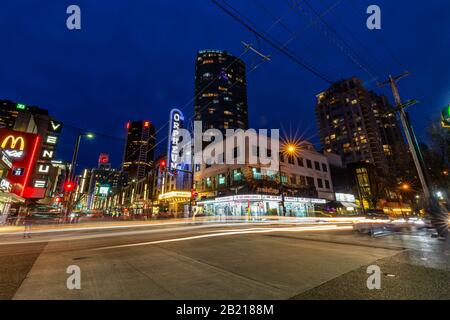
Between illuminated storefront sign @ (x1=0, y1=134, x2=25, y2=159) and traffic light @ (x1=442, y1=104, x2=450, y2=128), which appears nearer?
traffic light @ (x1=442, y1=104, x2=450, y2=128)

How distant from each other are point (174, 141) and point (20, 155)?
21.6 m

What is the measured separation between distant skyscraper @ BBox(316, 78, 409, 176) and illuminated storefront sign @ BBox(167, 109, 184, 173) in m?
66.5

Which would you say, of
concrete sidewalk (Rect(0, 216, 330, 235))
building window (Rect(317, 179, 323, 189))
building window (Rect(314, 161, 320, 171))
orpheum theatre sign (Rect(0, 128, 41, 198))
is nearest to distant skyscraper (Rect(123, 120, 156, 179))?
orpheum theatre sign (Rect(0, 128, 41, 198))

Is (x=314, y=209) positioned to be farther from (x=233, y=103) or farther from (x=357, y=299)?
(x=233, y=103)

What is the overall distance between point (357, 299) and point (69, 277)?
215 inches

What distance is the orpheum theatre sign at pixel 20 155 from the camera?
90.5 ft

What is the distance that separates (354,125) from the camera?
85750 millimetres

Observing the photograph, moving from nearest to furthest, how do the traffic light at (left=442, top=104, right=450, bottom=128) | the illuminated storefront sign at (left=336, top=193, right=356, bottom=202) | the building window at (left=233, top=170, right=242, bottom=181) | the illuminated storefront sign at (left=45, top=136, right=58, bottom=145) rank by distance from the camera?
the traffic light at (left=442, top=104, right=450, bottom=128) < the building window at (left=233, top=170, right=242, bottom=181) < the illuminated storefront sign at (left=45, top=136, right=58, bottom=145) < the illuminated storefront sign at (left=336, top=193, right=356, bottom=202)

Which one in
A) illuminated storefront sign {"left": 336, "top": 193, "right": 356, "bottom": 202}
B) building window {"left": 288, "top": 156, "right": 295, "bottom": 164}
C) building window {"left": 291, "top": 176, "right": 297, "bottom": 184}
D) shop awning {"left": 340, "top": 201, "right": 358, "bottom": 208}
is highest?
building window {"left": 288, "top": 156, "right": 295, "bottom": 164}

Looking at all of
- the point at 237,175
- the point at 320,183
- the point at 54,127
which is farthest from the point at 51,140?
the point at 320,183

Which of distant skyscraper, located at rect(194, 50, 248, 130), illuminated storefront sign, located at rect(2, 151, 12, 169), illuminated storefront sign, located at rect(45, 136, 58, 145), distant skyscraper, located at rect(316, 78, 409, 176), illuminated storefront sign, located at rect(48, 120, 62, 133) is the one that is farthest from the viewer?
distant skyscraper, located at rect(194, 50, 248, 130)

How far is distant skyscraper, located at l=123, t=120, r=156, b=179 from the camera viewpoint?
515 feet

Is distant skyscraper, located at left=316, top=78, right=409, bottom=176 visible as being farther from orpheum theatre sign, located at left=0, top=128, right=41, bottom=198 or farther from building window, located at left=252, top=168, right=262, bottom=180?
orpheum theatre sign, located at left=0, top=128, right=41, bottom=198

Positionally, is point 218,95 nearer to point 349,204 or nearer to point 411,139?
point 349,204
